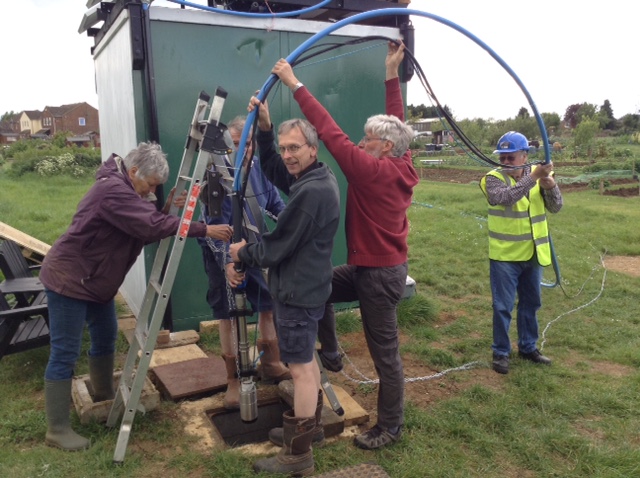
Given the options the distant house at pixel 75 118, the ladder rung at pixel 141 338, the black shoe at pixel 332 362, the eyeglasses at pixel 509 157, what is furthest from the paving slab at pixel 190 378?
the distant house at pixel 75 118

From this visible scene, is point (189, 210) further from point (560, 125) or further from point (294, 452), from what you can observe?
point (560, 125)

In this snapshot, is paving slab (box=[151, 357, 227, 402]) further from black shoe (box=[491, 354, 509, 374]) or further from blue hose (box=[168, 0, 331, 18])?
blue hose (box=[168, 0, 331, 18])

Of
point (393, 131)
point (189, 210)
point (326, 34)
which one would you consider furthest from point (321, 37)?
point (189, 210)

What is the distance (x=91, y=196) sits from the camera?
10.8ft

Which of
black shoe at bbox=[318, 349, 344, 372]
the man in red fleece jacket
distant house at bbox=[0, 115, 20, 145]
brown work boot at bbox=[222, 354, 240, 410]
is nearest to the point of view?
the man in red fleece jacket

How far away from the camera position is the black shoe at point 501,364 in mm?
4766

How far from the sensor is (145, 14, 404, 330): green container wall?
16.6 feet

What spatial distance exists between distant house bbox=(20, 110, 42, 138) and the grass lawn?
102210mm

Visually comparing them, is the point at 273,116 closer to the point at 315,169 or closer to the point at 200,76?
the point at 200,76

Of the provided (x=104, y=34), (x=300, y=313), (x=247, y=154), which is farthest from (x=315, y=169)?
(x=104, y=34)

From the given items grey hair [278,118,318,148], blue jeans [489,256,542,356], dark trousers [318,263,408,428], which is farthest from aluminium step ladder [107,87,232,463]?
blue jeans [489,256,542,356]

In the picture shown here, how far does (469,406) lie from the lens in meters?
4.13

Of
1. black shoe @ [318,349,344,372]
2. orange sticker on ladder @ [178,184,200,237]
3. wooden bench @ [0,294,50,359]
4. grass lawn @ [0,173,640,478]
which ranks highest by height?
orange sticker on ladder @ [178,184,200,237]

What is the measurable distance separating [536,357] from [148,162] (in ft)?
12.3
